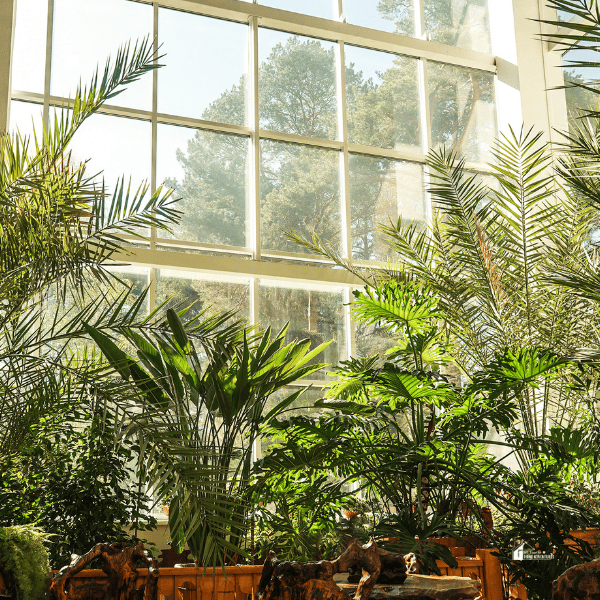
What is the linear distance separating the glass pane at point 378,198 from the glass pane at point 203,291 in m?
1.23

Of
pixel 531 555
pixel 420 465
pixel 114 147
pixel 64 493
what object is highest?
pixel 114 147

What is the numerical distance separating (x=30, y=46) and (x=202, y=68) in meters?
1.55

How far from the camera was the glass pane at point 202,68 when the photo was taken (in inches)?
260

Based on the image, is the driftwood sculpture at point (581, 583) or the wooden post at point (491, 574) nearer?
the driftwood sculpture at point (581, 583)

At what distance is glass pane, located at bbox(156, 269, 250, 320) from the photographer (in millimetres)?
6082

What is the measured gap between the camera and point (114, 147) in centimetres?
622

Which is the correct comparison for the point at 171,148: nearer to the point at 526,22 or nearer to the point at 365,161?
the point at 365,161

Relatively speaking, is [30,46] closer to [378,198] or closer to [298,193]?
[298,193]

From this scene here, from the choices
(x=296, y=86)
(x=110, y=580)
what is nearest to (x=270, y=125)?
(x=296, y=86)

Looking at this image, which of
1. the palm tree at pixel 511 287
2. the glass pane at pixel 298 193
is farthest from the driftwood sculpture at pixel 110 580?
the glass pane at pixel 298 193

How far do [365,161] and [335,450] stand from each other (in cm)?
396

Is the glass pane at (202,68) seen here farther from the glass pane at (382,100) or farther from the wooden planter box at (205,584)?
the wooden planter box at (205,584)

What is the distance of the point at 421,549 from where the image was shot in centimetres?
322

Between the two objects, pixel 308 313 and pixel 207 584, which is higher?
pixel 308 313
